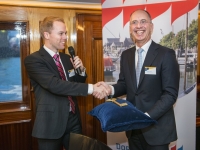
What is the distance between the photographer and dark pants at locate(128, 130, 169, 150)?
177cm

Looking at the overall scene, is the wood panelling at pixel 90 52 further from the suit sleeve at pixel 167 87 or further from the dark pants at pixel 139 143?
the suit sleeve at pixel 167 87

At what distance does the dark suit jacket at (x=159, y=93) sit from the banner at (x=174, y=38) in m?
0.60

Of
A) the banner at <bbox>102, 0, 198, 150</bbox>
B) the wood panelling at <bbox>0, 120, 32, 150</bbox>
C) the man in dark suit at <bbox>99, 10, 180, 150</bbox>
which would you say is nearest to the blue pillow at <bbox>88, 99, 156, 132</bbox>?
the man in dark suit at <bbox>99, 10, 180, 150</bbox>

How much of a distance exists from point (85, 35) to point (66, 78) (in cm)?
94

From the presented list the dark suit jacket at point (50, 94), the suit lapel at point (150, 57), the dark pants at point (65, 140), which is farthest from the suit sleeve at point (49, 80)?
the suit lapel at point (150, 57)

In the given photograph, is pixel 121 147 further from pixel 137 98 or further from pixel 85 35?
pixel 85 35

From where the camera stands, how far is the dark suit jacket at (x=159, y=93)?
168 cm

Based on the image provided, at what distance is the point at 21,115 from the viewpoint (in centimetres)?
282

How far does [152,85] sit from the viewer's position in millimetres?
1752

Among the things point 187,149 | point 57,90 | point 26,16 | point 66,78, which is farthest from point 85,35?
point 187,149

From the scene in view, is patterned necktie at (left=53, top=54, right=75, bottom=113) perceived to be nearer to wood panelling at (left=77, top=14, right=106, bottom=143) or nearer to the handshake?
the handshake

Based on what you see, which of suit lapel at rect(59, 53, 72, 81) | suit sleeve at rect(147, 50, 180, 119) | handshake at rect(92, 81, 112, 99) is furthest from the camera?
suit lapel at rect(59, 53, 72, 81)

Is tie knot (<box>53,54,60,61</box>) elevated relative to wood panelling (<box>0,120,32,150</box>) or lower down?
elevated

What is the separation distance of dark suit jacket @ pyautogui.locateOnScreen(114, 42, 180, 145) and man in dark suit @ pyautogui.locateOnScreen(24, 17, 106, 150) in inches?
17.1
